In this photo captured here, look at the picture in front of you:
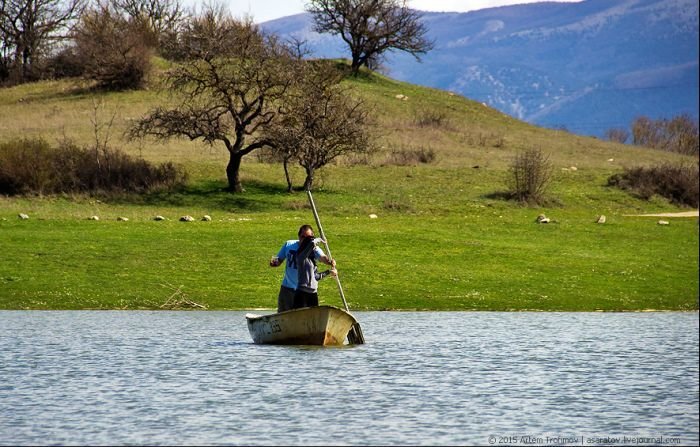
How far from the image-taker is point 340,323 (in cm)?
2800

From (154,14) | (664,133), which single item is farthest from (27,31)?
(664,133)

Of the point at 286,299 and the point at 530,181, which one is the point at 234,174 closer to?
the point at 530,181

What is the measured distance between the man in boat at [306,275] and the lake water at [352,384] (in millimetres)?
1276

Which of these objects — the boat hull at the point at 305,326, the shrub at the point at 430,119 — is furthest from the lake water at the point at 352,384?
the shrub at the point at 430,119

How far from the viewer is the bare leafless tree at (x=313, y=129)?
2451 inches

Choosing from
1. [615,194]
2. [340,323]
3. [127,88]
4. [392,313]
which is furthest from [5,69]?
[340,323]

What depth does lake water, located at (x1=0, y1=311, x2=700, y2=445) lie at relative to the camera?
18.7 metres

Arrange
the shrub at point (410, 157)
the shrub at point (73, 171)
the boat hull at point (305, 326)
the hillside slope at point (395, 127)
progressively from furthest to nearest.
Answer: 1. the shrub at point (410, 157)
2. the hillside slope at point (395, 127)
3. the shrub at point (73, 171)
4. the boat hull at point (305, 326)

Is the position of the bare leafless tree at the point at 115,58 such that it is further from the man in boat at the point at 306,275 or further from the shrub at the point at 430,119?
the man in boat at the point at 306,275

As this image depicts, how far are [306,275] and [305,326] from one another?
1.25 m

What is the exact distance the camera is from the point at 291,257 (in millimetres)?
28219

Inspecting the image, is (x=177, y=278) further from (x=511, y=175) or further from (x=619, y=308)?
(x=511, y=175)

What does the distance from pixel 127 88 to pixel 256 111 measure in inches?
1366

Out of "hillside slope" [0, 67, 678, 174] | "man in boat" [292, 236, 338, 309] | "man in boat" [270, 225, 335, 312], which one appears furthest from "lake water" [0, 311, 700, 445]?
"hillside slope" [0, 67, 678, 174]
